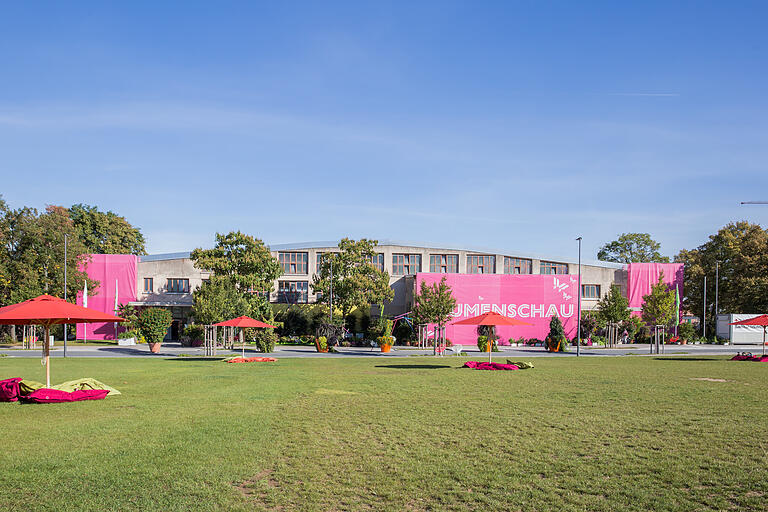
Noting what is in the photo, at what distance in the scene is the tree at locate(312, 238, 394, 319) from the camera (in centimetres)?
5438

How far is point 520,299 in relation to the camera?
56.8 meters

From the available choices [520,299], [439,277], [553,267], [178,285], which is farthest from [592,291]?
[178,285]

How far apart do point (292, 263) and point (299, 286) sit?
249 cm

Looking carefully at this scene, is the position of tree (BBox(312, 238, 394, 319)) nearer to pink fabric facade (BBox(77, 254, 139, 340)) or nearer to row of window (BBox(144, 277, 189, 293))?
row of window (BBox(144, 277, 189, 293))

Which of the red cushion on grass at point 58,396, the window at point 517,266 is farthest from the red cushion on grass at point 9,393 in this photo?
the window at point 517,266

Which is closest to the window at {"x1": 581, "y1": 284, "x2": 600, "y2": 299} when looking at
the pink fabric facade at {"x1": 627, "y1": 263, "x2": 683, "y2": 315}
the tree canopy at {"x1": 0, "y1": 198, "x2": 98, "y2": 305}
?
the pink fabric facade at {"x1": 627, "y1": 263, "x2": 683, "y2": 315}

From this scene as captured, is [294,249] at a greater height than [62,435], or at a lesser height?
greater

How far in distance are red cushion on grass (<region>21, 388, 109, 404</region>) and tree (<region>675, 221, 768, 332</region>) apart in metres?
61.3

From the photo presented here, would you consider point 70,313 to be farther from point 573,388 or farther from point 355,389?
point 573,388

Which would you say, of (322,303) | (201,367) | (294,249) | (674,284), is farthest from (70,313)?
(674,284)

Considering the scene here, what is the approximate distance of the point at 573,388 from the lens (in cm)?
1945

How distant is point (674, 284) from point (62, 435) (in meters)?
63.0

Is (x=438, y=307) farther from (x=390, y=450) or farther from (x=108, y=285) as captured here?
(x=108, y=285)

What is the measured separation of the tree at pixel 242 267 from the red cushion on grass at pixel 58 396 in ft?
107
